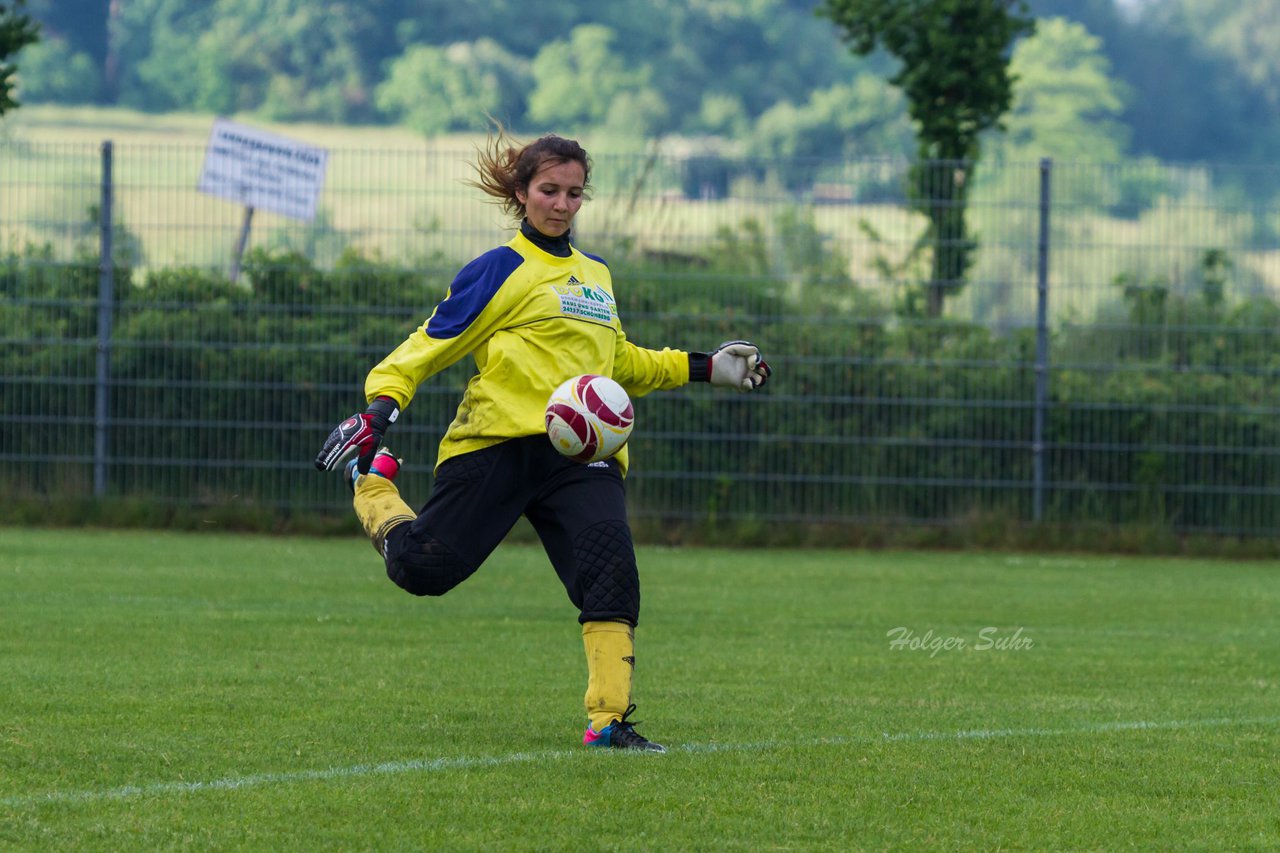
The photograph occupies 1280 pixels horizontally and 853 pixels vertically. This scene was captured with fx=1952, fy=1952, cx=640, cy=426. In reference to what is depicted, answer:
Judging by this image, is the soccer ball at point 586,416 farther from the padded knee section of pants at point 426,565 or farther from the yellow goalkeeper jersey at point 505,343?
the padded knee section of pants at point 426,565

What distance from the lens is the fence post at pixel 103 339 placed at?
15.9 meters

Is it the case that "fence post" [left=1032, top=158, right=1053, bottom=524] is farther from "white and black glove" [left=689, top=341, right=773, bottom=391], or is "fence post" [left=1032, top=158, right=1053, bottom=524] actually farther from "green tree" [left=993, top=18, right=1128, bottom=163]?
"green tree" [left=993, top=18, right=1128, bottom=163]

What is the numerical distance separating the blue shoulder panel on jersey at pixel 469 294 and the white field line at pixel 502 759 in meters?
1.45

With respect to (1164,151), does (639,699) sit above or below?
below

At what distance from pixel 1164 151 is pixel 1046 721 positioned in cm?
7986

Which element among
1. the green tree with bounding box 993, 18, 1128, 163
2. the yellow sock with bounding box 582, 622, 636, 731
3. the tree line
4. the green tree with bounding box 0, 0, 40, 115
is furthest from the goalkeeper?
the green tree with bounding box 993, 18, 1128, 163

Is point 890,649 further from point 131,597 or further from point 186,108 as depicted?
point 186,108

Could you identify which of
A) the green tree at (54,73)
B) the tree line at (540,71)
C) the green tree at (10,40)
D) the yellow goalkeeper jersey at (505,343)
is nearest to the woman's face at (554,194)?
the yellow goalkeeper jersey at (505,343)

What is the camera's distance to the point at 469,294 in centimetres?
659

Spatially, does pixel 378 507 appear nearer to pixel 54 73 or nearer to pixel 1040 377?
pixel 1040 377

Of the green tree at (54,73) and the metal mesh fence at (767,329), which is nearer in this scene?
the metal mesh fence at (767,329)

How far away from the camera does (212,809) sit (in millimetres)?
5293

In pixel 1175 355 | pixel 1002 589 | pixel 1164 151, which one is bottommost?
pixel 1002 589

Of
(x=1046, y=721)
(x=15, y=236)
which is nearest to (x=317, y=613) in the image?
(x=1046, y=721)
